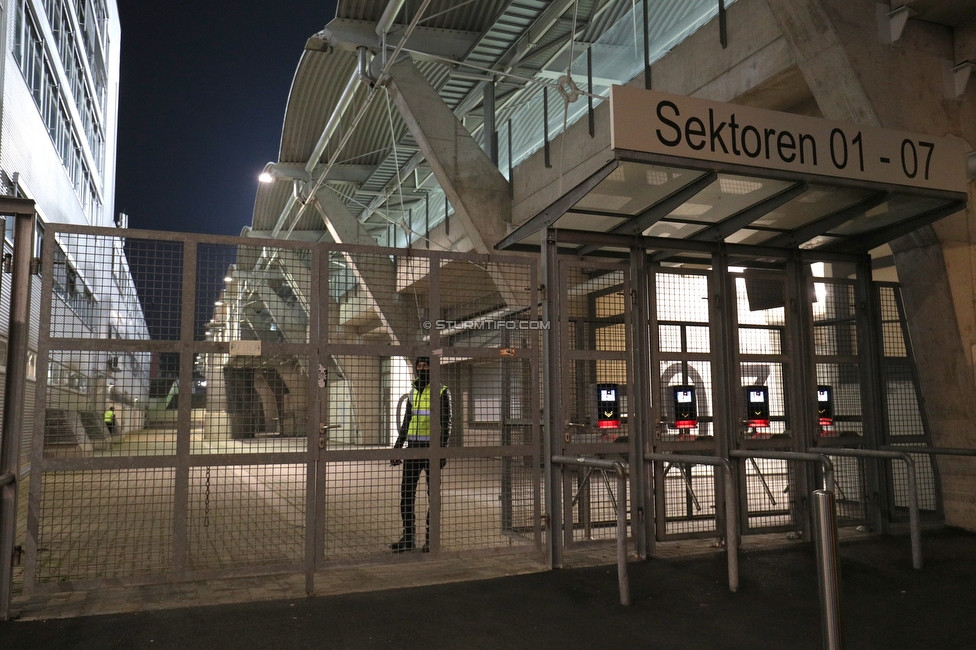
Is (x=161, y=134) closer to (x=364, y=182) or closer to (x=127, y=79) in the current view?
(x=127, y=79)


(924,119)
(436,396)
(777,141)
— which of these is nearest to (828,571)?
(436,396)

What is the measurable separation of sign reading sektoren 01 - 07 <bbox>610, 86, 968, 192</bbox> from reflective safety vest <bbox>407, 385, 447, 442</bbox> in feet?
8.98

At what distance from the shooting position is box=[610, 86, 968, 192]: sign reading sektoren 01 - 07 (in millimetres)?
5500

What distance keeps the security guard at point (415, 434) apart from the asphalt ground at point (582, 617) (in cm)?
83

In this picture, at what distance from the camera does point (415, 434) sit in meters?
6.64

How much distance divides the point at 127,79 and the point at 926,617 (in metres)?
124

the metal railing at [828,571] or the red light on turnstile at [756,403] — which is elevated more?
the red light on turnstile at [756,403]

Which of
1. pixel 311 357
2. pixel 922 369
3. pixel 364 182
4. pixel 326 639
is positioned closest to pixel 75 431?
pixel 311 357

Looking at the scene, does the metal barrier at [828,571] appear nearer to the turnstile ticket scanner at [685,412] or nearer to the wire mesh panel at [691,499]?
the wire mesh panel at [691,499]

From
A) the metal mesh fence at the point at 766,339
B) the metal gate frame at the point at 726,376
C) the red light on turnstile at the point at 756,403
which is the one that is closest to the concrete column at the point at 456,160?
the metal mesh fence at the point at 766,339

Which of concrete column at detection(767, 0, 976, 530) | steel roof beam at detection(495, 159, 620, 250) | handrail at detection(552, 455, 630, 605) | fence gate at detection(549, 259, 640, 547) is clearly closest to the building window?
steel roof beam at detection(495, 159, 620, 250)

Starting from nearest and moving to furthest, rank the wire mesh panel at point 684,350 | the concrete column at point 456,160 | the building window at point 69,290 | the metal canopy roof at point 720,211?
1. the building window at point 69,290
2. the metal canopy roof at point 720,211
3. the wire mesh panel at point 684,350
4. the concrete column at point 456,160

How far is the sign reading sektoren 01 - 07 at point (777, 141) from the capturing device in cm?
550

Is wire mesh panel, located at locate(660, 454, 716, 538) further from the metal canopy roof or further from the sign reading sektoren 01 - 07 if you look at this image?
the sign reading sektoren 01 - 07
